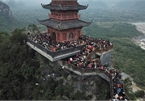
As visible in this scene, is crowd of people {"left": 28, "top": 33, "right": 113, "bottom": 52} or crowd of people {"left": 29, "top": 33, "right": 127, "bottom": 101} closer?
crowd of people {"left": 29, "top": 33, "right": 127, "bottom": 101}

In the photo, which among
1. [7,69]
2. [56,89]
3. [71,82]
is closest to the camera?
[56,89]

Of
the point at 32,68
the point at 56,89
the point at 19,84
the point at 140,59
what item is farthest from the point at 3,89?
the point at 140,59

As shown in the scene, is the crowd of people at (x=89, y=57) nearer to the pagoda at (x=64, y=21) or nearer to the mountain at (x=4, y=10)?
the pagoda at (x=64, y=21)

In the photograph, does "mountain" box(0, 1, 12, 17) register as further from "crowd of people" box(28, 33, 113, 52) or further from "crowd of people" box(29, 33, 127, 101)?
"crowd of people" box(28, 33, 113, 52)

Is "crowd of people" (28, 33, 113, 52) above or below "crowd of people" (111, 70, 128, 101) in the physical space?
above

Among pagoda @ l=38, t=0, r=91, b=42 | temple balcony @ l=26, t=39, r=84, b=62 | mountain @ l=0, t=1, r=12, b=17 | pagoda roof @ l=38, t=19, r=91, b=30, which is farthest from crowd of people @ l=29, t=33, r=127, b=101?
mountain @ l=0, t=1, r=12, b=17

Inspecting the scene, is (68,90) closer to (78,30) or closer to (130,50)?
(78,30)

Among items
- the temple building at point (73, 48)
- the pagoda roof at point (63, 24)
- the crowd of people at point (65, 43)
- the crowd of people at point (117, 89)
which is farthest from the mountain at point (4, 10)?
the crowd of people at point (117, 89)

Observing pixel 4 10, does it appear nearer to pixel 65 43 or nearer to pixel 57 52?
pixel 65 43
